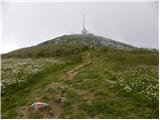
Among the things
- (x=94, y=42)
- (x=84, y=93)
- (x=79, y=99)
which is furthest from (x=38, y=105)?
(x=94, y=42)

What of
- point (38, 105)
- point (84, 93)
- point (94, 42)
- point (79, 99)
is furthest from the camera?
point (94, 42)

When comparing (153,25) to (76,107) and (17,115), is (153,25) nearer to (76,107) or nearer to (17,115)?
(76,107)

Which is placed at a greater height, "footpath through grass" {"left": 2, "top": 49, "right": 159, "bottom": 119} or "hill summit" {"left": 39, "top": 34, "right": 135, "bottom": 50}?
"footpath through grass" {"left": 2, "top": 49, "right": 159, "bottom": 119}

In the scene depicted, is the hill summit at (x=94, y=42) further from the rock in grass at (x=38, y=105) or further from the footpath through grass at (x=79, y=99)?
the rock in grass at (x=38, y=105)

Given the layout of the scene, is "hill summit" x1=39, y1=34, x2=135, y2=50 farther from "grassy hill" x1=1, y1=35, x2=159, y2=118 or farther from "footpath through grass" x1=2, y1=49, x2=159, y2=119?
"footpath through grass" x1=2, y1=49, x2=159, y2=119

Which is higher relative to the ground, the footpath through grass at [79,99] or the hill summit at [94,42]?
the footpath through grass at [79,99]

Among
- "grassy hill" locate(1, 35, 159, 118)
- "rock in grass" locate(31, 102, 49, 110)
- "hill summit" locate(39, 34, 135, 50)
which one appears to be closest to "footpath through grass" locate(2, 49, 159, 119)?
"grassy hill" locate(1, 35, 159, 118)

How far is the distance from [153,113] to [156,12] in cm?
495

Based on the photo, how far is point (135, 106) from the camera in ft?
57.6

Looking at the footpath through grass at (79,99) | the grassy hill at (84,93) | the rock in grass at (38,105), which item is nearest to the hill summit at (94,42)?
the grassy hill at (84,93)

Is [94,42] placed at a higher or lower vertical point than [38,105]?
lower

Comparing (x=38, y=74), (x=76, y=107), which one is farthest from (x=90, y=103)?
(x=38, y=74)

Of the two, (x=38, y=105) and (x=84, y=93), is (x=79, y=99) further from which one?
(x=38, y=105)

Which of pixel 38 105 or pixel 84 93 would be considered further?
pixel 84 93
